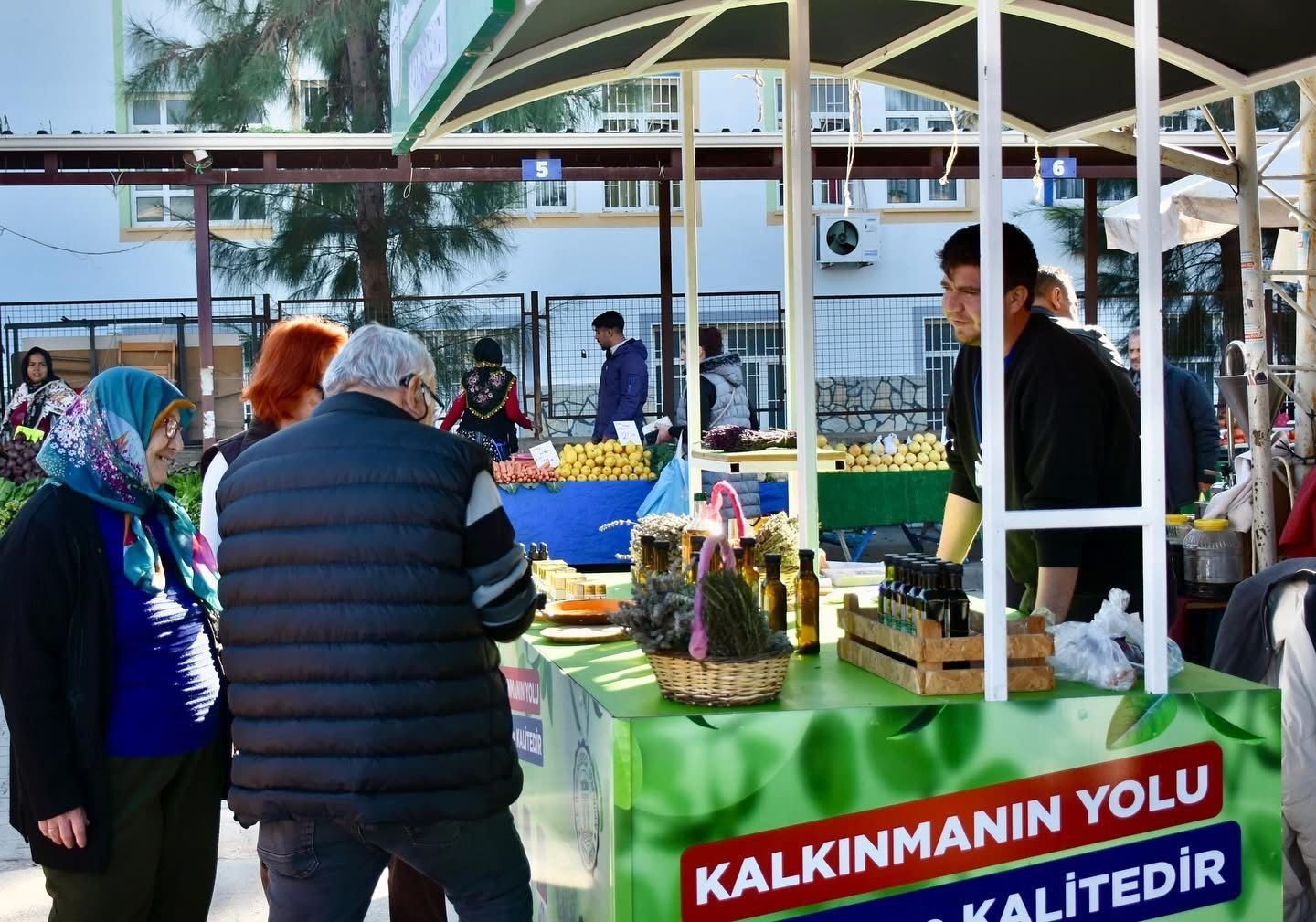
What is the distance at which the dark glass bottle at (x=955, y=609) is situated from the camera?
9.20 feet

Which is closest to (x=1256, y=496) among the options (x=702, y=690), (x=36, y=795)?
(x=702, y=690)

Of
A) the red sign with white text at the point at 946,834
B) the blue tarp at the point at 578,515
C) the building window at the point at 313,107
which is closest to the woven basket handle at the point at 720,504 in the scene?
the red sign with white text at the point at 946,834

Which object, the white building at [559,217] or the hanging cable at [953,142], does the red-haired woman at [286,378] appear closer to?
the hanging cable at [953,142]

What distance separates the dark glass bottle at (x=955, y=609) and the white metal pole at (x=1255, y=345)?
3.90 meters

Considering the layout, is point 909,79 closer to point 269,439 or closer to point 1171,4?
point 1171,4

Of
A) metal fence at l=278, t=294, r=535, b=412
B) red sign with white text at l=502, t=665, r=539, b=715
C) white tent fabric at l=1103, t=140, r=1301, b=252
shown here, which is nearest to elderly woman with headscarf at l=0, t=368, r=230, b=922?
red sign with white text at l=502, t=665, r=539, b=715

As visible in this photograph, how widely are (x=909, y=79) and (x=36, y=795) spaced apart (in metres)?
3.89

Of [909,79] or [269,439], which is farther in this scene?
[909,79]

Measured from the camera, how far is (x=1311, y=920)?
3.51 m

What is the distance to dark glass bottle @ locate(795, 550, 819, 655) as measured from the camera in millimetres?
3279

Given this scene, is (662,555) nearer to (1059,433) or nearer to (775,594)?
(775,594)

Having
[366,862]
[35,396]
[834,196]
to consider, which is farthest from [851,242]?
[366,862]

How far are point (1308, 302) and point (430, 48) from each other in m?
4.52

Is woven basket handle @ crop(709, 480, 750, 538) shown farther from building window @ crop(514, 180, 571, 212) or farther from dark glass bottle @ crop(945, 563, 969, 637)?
building window @ crop(514, 180, 571, 212)
